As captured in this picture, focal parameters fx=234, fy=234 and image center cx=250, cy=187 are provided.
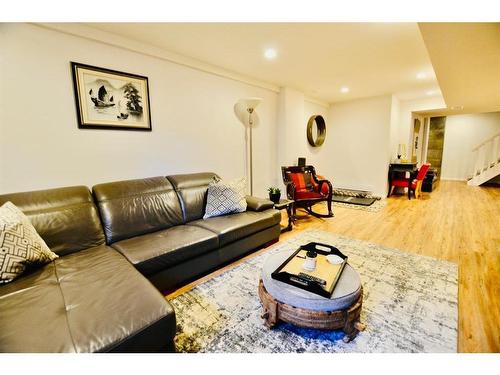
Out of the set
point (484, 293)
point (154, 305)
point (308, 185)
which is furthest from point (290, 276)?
point (308, 185)

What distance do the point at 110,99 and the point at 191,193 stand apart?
128 centimetres

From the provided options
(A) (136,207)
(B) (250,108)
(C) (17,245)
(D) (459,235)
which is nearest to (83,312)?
(C) (17,245)

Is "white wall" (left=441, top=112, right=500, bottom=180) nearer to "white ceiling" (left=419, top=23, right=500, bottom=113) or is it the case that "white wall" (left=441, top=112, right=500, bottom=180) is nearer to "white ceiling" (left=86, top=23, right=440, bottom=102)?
"white ceiling" (left=419, top=23, right=500, bottom=113)

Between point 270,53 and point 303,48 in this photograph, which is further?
point 270,53

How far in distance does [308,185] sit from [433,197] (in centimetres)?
335

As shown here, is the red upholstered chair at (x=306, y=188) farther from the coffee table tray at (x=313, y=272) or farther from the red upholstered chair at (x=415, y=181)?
the red upholstered chair at (x=415, y=181)

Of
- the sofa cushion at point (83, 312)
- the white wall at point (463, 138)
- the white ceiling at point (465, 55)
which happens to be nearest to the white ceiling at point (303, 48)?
the white ceiling at point (465, 55)

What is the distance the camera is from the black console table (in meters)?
5.30

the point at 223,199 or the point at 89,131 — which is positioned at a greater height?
the point at 89,131

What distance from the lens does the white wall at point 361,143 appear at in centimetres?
526

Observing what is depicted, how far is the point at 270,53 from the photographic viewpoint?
2828mm

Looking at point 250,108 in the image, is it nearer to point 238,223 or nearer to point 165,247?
point 238,223

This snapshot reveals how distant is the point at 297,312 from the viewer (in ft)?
4.50

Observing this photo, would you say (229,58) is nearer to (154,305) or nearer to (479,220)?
(154,305)
